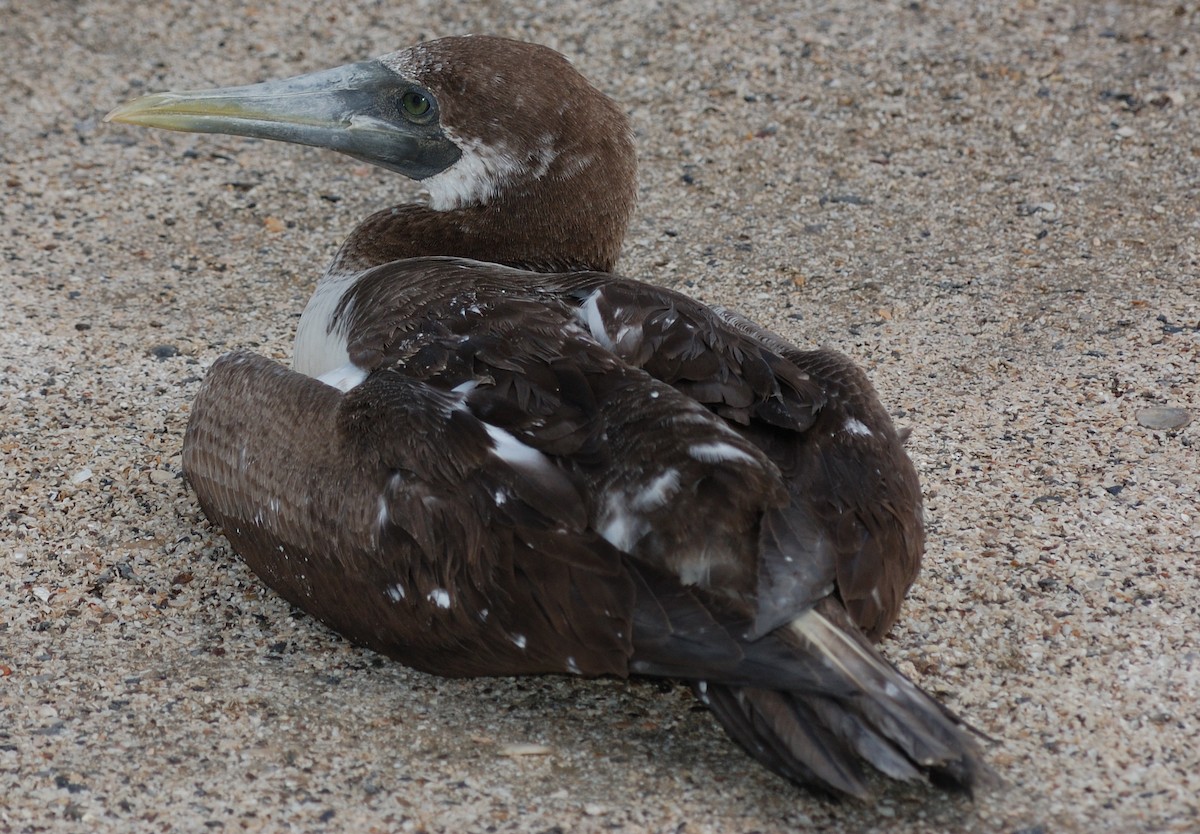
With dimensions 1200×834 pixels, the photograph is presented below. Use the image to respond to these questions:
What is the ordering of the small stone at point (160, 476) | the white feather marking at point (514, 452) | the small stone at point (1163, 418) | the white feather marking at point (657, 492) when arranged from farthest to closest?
the small stone at point (1163, 418), the small stone at point (160, 476), the white feather marking at point (514, 452), the white feather marking at point (657, 492)

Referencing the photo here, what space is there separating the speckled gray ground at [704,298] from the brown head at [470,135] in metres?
1.02

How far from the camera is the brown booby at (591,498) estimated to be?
3.44 meters

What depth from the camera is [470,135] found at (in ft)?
16.0

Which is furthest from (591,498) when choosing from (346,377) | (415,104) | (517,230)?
(415,104)

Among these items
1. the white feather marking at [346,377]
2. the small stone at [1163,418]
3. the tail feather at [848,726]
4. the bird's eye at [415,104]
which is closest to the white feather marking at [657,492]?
the tail feather at [848,726]

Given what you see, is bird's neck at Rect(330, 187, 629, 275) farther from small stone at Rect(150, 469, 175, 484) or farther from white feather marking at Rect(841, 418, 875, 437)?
white feather marking at Rect(841, 418, 875, 437)

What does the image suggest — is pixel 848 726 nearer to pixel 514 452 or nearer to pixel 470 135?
pixel 514 452

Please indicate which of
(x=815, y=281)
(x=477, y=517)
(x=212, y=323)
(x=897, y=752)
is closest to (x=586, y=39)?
(x=815, y=281)

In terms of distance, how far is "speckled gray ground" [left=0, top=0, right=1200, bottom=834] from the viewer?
364cm

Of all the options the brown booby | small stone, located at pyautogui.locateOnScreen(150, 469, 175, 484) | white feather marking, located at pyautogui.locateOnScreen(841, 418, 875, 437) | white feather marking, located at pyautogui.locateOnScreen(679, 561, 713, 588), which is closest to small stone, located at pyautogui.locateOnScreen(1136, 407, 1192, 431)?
the brown booby

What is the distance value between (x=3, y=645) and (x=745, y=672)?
6.87 feet

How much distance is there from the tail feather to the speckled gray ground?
17cm

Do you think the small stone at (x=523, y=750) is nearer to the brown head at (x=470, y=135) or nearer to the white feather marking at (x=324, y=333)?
the white feather marking at (x=324, y=333)

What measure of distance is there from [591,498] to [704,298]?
263 cm
